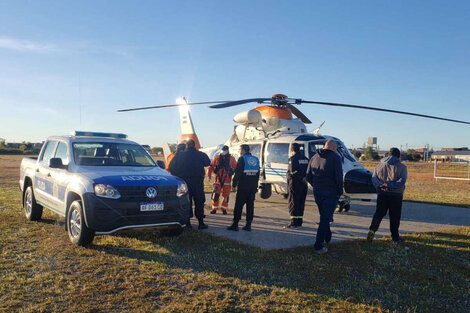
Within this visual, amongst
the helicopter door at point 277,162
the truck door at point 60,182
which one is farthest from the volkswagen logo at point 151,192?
the helicopter door at point 277,162

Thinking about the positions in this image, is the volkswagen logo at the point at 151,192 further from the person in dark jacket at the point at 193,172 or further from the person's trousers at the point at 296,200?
the person's trousers at the point at 296,200

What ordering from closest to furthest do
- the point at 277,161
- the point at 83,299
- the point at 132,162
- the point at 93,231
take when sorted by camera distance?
the point at 83,299
the point at 93,231
the point at 132,162
the point at 277,161

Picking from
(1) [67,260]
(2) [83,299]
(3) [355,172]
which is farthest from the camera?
(3) [355,172]

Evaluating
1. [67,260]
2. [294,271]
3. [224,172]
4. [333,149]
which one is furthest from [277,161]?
[67,260]

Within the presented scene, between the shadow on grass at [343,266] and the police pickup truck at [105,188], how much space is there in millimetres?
543

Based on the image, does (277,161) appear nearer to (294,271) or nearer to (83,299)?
(294,271)

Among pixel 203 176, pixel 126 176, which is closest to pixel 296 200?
pixel 203 176

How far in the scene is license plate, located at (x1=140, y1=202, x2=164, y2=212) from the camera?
6.02 meters

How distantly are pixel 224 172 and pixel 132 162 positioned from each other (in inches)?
121

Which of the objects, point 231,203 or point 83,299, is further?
point 231,203

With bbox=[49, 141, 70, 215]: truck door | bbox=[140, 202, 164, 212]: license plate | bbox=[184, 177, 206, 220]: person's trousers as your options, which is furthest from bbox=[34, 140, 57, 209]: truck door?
bbox=[184, 177, 206, 220]: person's trousers

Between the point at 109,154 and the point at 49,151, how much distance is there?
150 cm

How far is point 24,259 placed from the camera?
223 inches

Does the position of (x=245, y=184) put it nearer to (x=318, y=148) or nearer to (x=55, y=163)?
(x=318, y=148)
